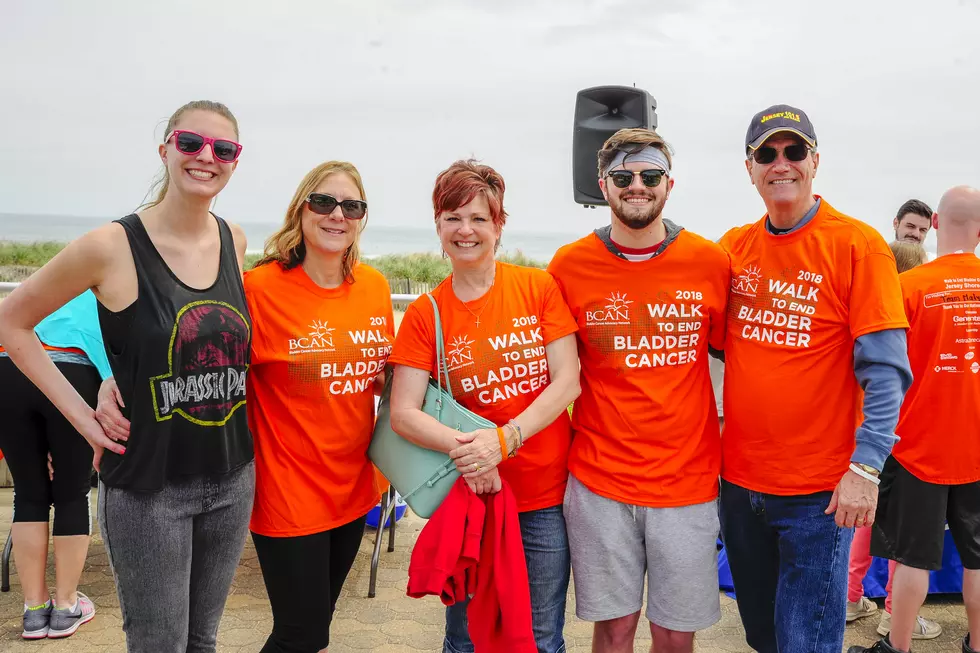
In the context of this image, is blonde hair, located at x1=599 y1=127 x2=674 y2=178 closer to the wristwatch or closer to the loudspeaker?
the wristwatch

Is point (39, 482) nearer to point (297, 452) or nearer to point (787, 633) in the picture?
→ point (297, 452)

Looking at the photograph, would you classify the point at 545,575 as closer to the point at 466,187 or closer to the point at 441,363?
the point at 441,363

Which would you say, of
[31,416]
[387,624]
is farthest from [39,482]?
[387,624]

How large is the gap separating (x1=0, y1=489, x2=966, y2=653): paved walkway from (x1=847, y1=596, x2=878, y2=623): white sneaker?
39mm

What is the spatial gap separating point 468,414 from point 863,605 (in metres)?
2.74

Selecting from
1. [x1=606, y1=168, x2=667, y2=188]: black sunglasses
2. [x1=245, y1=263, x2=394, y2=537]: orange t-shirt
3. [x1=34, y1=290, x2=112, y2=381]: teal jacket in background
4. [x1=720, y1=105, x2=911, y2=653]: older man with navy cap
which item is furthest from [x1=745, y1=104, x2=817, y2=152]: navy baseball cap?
[x1=34, y1=290, x2=112, y2=381]: teal jacket in background

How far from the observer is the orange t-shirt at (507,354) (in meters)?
2.35

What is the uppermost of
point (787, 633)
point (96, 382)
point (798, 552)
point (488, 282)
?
point (488, 282)

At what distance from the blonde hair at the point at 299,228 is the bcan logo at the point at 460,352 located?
47 cm

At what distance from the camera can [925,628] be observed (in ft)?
11.6

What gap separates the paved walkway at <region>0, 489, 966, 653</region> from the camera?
→ 11.3ft

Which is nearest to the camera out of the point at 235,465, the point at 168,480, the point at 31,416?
the point at 168,480

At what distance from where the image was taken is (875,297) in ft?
7.12

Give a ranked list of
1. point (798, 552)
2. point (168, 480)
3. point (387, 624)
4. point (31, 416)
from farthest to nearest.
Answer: point (387, 624)
point (31, 416)
point (798, 552)
point (168, 480)
